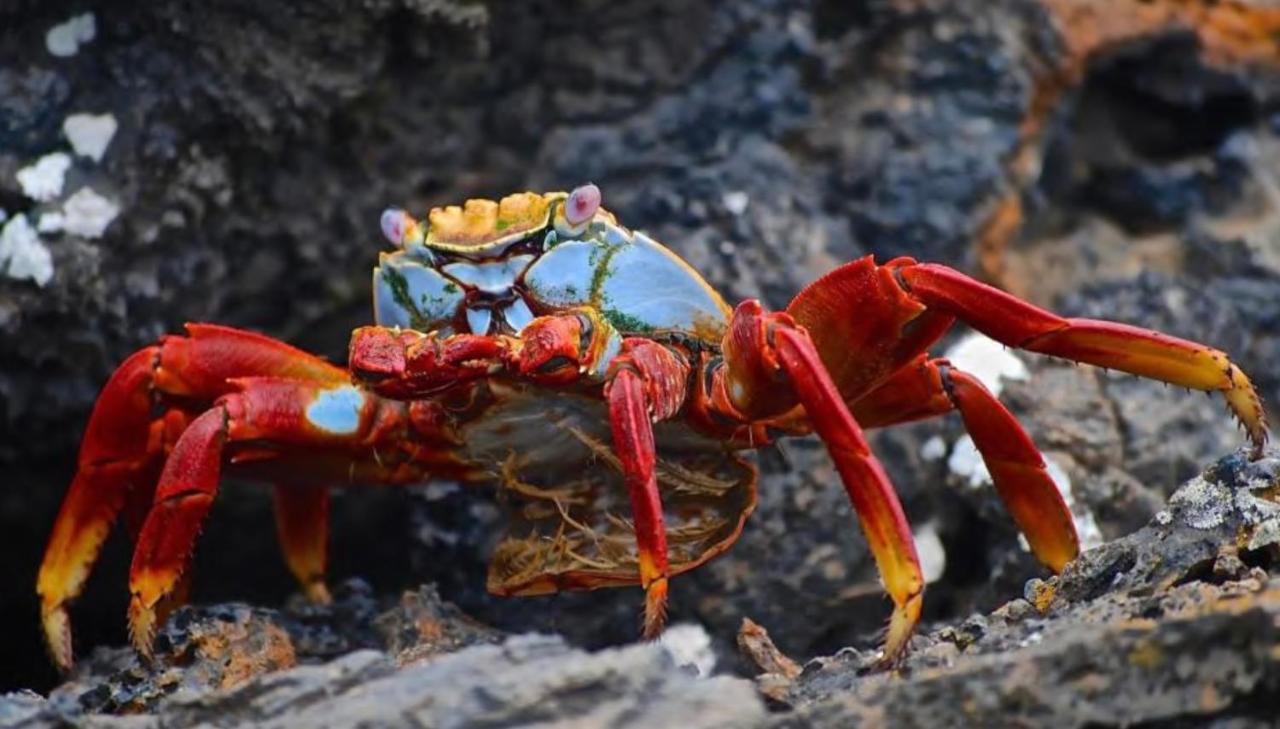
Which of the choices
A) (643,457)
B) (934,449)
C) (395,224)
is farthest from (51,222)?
(934,449)

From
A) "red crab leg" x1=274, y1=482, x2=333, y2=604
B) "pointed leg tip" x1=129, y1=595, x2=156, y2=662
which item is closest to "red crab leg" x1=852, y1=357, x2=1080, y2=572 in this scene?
"red crab leg" x1=274, y1=482, x2=333, y2=604

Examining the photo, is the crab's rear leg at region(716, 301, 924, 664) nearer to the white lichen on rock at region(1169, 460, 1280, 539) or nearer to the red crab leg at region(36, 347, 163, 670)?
the white lichen on rock at region(1169, 460, 1280, 539)

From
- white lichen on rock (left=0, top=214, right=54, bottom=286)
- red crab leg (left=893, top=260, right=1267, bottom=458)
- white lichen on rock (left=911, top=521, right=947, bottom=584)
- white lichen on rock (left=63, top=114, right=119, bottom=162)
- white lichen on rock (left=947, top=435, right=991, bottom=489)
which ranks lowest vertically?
white lichen on rock (left=911, top=521, right=947, bottom=584)

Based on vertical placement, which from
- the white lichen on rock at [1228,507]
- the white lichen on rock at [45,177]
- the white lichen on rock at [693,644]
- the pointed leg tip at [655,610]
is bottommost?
the white lichen on rock at [693,644]

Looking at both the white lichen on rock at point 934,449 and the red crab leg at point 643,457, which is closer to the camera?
the red crab leg at point 643,457

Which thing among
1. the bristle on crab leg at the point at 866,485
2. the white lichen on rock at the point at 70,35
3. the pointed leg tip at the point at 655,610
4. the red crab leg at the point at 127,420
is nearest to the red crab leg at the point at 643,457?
the pointed leg tip at the point at 655,610

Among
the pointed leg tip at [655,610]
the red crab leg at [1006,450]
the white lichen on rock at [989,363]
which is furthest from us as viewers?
the white lichen on rock at [989,363]

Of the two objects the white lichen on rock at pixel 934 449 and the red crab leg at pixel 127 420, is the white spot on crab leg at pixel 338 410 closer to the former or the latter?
the red crab leg at pixel 127 420
